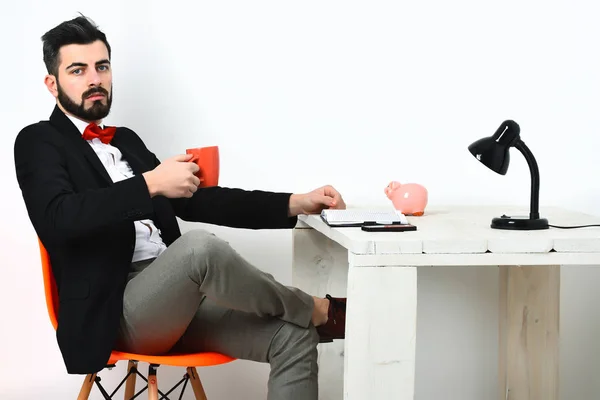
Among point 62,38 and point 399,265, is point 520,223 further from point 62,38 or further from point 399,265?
point 62,38

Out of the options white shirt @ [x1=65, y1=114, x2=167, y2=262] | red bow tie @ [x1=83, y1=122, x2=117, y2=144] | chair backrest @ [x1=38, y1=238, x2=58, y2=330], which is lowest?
chair backrest @ [x1=38, y1=238, x2=58, y2=330]

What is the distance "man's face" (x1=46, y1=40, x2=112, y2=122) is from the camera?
2141 mm

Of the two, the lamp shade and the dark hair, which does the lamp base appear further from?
the dark hair

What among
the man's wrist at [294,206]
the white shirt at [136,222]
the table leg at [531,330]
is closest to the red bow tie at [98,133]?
the white shirt at [136,222]

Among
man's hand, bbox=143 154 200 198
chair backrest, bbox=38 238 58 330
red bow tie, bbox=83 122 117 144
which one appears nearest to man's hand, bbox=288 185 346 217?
man's hand, bbox=143 154 200 198

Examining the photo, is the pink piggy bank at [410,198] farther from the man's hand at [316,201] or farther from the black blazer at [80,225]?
the black blazer at [80,225]

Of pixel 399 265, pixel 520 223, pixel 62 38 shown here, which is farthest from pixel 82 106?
pixel 520 223

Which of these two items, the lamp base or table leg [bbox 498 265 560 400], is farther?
table leg [bbox 498 265 560 400]

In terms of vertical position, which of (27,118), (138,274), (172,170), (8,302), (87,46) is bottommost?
(8,302)

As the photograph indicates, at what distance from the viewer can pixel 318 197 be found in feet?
7.03

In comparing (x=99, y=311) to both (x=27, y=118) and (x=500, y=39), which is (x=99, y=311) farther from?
(x=500, y=39)

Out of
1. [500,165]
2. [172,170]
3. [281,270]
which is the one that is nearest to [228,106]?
[281,270]

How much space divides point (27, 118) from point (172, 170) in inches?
41.8

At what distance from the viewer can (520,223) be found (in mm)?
1798
